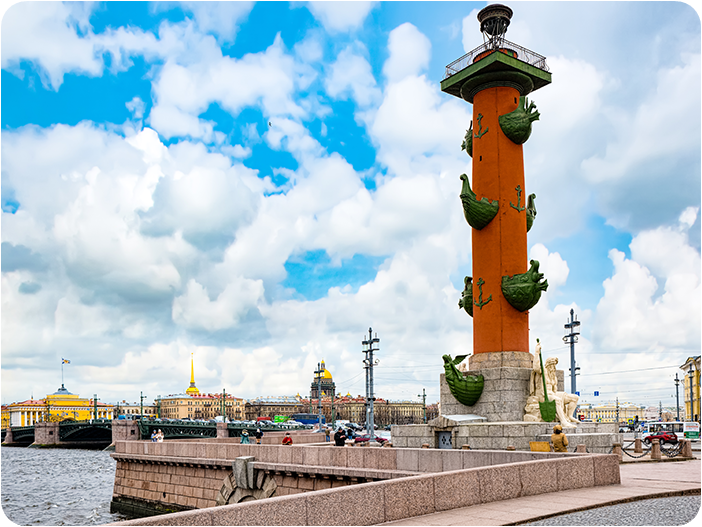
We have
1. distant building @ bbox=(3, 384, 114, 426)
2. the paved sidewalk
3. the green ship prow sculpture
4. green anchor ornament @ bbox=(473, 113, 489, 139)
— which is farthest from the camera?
distant building @ bbox=(3, 384, 114, 426)

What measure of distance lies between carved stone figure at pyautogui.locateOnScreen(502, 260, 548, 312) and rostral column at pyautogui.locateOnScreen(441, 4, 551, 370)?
0.03 metres

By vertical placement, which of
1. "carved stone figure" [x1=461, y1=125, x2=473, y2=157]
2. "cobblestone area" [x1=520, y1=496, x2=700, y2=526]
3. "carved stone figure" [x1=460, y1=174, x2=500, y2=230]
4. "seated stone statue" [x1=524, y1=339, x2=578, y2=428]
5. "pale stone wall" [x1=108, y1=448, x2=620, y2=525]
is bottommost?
"cobblestone area" [x1=520, y1=496, x2=700, y2=526]

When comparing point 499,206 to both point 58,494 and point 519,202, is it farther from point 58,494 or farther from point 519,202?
point 58,494

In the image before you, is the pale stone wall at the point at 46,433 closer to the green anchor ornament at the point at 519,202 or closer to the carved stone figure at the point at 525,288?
the carved stone figure at the point at 525,288

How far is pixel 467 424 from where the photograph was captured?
67.7ft

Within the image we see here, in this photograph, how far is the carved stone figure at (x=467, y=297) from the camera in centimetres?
2423

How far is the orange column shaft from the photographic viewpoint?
73.5ft

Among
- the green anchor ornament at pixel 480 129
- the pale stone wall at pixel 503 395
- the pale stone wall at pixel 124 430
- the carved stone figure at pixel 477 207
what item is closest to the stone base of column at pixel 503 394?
the pale stone wall at pixel 503 395

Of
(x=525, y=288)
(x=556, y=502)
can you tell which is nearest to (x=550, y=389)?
(x=525, y=288)

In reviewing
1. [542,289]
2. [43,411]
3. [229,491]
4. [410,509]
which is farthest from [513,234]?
[43,411]

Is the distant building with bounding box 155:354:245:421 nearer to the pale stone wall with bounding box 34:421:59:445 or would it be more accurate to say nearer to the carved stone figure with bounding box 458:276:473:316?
the pale stone wall with bounding box 34:421:59:445

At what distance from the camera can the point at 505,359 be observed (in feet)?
71.5

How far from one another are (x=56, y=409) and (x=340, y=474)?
588ft

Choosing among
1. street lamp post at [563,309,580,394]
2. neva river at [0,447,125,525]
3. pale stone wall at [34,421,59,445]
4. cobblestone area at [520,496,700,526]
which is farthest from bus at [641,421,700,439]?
pale stone wall at [34,421,59,445]
